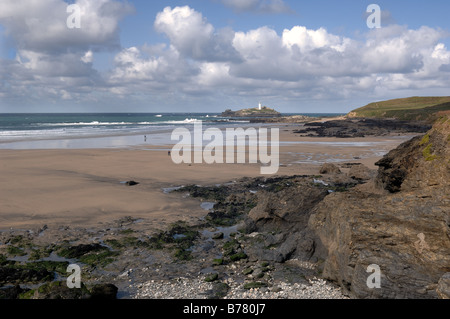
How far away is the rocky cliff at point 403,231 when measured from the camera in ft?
23.9

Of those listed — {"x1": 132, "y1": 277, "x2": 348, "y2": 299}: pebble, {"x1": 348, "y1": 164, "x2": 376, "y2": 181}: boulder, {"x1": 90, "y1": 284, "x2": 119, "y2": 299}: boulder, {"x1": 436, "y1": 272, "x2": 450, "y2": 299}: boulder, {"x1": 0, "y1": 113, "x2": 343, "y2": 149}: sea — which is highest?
{"x1": 0, "y1": 113, "x2": 343, "y2": 149}: sea

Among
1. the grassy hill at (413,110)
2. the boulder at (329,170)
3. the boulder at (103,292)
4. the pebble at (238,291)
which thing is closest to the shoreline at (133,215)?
the pebble at (238,291)

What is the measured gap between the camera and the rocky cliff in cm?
727

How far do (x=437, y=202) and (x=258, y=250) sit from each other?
17.0ft

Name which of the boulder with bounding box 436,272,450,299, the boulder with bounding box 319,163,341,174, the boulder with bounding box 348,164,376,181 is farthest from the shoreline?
the boulder with bounding box 348,164,376,181

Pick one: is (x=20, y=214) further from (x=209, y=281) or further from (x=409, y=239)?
(x=409, y=239)

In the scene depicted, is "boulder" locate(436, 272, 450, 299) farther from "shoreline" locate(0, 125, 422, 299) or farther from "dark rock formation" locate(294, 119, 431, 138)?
"dark rock formation" locate(294, 119, 431, 138)

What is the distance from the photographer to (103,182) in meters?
20.1

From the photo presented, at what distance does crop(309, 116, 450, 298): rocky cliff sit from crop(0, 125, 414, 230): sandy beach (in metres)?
7.68

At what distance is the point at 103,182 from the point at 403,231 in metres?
16.5

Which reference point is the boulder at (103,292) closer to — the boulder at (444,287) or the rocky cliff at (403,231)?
the rocky cliff at (403,231)

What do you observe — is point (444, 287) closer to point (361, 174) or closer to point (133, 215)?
point (133, 215)

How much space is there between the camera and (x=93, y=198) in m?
16.7
